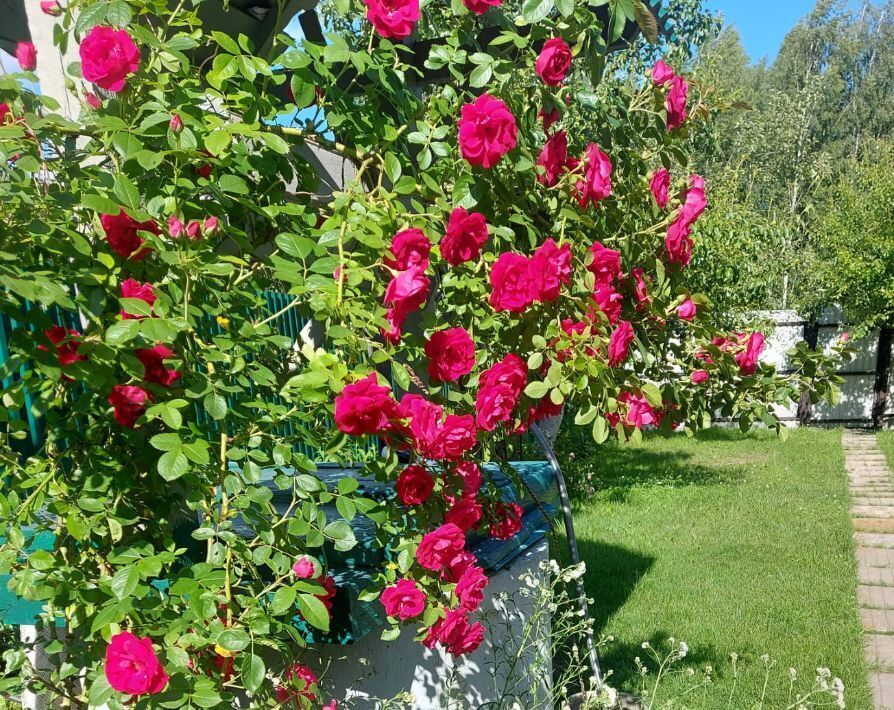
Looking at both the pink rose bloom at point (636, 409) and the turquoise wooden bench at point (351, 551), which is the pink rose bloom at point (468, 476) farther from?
the pink rose bloom at point (636, 409)

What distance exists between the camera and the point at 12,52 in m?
2.98

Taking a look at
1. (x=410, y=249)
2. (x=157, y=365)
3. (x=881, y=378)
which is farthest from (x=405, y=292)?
(x=881, y=378)

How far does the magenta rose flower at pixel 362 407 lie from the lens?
4.40ft

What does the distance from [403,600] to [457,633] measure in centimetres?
13

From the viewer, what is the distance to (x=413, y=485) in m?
1.59

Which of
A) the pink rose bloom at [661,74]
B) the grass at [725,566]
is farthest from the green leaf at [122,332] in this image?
the grass at [725,566]

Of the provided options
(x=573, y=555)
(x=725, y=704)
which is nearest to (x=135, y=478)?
(x=573, y=555)

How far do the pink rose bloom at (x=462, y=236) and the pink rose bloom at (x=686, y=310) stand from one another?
0.69 metres

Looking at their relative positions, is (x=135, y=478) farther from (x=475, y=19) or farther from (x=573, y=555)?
(x=573, y=555)

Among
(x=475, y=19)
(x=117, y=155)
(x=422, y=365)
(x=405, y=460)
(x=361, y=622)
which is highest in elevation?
(x=475, y=19)

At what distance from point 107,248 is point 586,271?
96 cm

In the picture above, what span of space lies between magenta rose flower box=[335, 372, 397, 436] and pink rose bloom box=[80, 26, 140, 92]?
2.18 feet

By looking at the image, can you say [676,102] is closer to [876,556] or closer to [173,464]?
[173,464]

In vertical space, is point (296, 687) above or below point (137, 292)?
below
